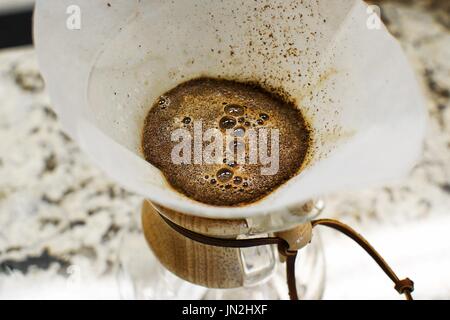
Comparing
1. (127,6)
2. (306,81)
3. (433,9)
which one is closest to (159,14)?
(127,6)

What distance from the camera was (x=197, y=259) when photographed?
60 centimetres

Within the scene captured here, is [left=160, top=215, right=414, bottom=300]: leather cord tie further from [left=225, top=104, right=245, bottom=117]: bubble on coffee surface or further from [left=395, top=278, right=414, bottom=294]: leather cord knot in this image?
[left=225, top=104, right=245, bottom=117]: bubble on coffee surface

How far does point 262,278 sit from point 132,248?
0.20 m

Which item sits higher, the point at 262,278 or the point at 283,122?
the point at 283,122

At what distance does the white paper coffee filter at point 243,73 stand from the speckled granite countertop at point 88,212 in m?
0.30

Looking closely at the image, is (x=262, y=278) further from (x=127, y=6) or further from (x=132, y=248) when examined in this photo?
(x=127, y=6)

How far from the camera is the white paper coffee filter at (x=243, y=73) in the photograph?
444mm

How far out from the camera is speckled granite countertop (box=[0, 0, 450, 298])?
79cm

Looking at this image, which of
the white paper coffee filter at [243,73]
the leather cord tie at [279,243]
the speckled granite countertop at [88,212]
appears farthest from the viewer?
the speckled granite countertop at [88,212]

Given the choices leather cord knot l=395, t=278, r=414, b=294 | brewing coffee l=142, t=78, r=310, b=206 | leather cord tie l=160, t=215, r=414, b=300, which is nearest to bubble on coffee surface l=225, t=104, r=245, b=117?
brewing coffee l=142, t=78, r=310, b=206

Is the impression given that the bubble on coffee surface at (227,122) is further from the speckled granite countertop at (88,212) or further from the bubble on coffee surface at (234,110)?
the speckled granite countertop at (88,212)

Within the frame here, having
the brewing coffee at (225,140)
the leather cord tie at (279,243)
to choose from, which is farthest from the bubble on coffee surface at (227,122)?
the leather cord tie at (279,243)
